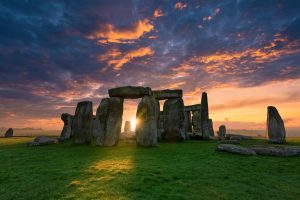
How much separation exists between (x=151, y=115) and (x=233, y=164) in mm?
5188

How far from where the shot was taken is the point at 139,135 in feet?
36.0

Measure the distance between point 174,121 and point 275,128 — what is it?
627cm

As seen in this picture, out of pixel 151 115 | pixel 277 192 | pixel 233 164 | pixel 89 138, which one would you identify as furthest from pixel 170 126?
pixel 277 192

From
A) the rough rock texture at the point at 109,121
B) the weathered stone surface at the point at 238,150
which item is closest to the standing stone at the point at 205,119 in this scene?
the rough rock texture at the point at 109,121

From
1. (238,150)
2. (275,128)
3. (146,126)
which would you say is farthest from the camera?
(275,128)

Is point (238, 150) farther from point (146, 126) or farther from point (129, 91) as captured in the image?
point (129, 91)

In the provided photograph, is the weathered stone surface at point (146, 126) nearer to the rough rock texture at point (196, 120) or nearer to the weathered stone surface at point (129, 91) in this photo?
the weathered stone surface at point (129, 91)

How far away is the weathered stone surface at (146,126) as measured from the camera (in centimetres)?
1080

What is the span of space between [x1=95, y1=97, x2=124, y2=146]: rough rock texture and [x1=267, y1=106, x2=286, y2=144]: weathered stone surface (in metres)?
9.33

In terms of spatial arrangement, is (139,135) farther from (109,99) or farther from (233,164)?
(233,164)

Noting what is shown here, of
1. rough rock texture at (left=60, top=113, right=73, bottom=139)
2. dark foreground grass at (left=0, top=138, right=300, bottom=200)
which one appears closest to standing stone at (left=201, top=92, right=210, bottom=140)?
dark foreground grass at (left=0, top=138, right=300, bottom=200)

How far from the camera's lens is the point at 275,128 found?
44.9 feet

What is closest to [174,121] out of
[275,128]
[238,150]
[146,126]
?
[146,126]

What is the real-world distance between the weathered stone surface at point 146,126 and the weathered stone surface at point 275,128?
7.81m
